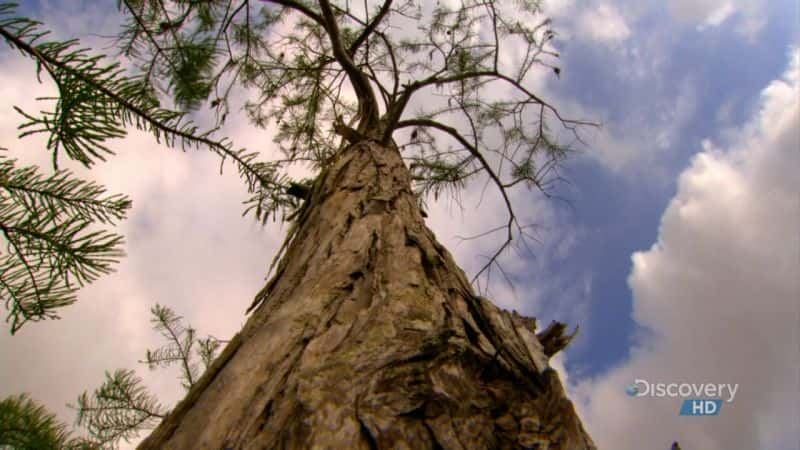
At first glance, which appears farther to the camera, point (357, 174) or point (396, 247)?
point (357, 174)

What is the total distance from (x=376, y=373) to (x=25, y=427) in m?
0.69

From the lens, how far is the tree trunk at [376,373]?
57 centimetres

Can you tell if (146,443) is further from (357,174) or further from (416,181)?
(416,181)

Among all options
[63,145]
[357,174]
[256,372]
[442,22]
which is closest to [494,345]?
[256,372]

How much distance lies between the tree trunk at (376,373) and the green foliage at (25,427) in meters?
0.32

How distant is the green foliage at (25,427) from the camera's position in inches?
30.8

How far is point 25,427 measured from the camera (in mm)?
796

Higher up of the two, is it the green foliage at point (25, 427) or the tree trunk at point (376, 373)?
the tree trunk at point (376, 373)

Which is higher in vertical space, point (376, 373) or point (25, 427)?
point (376, 373)

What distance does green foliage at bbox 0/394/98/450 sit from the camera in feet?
2.57

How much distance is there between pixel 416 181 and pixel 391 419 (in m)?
2.85

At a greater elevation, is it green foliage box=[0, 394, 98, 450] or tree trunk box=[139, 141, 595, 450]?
tree trunk box=[139, 141, 595, 450]

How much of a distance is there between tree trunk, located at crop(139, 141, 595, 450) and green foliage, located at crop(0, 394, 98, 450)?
324 millimetres

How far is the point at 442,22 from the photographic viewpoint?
318 cm
